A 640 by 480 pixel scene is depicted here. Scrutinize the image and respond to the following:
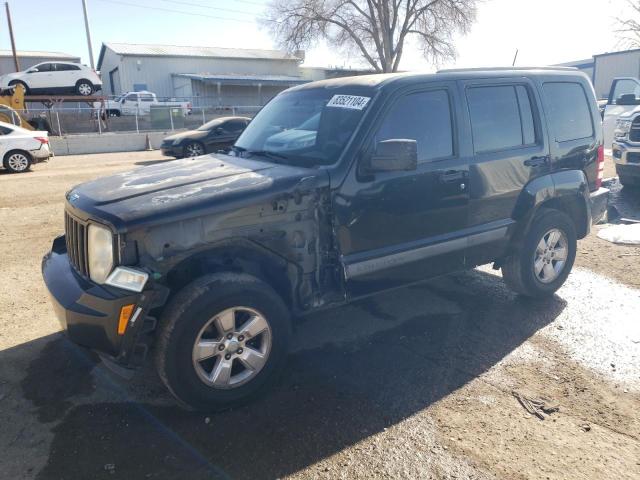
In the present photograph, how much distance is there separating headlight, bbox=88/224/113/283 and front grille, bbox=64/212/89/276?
0.09m

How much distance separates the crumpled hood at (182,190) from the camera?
2877 millimetres

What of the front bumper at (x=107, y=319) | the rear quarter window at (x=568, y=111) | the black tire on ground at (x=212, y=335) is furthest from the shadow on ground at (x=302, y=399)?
the rear quarter window at (x=568, y=111)

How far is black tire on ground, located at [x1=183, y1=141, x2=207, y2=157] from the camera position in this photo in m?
15.7

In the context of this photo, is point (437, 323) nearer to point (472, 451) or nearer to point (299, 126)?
point (472, 451)

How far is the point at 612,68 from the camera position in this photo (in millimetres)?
34719

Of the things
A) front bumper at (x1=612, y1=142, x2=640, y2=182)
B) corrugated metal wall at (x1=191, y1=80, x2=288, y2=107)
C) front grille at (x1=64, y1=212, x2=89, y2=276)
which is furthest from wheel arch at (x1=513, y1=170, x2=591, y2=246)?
corrugated metal wall at (x1=191, y1=80, x2=288, y2=107)

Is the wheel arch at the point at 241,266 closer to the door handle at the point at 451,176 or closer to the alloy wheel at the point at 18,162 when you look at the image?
the door handle at the point at 451,176

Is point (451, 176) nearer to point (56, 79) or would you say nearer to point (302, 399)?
point (302, 399)

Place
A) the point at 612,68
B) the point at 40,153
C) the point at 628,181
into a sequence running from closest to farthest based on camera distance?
the point at 628,181
the point at 40,153
the point at 612,68

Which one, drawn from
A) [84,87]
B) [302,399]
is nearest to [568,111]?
[302,399]

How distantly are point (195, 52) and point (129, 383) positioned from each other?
48.1m

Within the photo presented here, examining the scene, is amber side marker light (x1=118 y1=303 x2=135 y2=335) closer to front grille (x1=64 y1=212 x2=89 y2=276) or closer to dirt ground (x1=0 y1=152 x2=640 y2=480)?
front grille (x1=64 y1=212 x2=89 y2=276)

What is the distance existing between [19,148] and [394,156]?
14.0 metres

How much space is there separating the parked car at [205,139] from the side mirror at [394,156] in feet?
41.4
